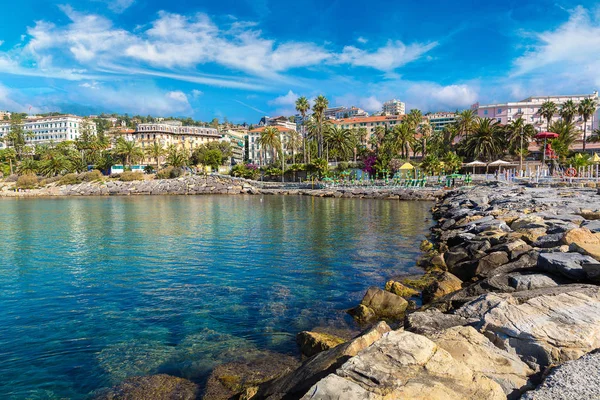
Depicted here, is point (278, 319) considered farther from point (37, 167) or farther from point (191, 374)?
point (37, 167)

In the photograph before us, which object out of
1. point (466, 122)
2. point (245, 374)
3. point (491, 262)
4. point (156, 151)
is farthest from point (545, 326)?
point (156, 151)

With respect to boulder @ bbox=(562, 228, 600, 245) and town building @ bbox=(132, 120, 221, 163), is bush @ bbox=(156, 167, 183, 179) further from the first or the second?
boulder @ bbox=(562, 228, 600, 245)

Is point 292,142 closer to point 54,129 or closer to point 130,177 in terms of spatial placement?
point 130,177

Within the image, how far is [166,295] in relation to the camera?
47.8 ft

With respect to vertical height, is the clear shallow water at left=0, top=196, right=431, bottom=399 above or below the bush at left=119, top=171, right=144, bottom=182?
below

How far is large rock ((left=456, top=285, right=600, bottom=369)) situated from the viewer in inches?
257

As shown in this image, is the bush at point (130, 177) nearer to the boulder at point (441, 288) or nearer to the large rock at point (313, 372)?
the boulder at point (441, 288)

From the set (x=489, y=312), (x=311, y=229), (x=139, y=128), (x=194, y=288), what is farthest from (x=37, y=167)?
(x=489, y=312)

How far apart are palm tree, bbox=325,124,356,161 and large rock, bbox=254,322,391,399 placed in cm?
9513

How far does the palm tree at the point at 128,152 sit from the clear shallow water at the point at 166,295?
9539cm

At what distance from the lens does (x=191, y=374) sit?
898 cm

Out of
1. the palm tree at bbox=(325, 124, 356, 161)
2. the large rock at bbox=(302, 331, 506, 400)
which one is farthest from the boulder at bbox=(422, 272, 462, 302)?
the palm tree at bbox=(325, 124, 356, 161)

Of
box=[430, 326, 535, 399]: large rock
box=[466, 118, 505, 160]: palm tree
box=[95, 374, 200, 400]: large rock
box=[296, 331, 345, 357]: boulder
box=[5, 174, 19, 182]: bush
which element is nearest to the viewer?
box=[430, 326, 535, 399]: large rock

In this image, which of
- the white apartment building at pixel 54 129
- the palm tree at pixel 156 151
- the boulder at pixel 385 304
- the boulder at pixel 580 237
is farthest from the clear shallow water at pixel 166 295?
the white apartment building at pixel 54 129
